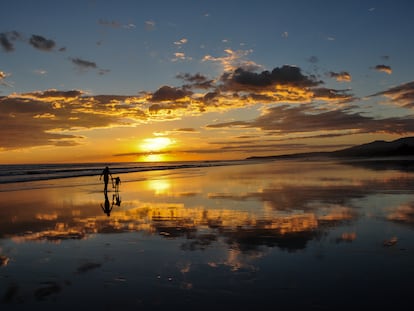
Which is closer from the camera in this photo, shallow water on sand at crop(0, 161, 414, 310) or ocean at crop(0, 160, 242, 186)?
shallow water on sand at crop(0, 161, 414, 310)

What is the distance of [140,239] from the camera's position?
→ 1284cm

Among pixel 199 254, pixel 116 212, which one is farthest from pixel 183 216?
pixel 199 254

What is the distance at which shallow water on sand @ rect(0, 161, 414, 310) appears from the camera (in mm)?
7402

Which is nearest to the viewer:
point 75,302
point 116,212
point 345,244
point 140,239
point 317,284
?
point 75,302

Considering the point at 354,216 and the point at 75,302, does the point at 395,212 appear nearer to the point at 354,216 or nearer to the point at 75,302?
the point at 354,216

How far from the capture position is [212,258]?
1011cm

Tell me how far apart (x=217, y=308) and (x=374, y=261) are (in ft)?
16.0

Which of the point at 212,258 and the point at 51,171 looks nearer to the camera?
the point at 212,258

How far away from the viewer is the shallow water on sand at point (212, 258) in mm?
7402

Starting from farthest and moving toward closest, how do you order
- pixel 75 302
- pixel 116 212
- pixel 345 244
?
1. pixel 116 212
2. pixel 345 244
3. pixel 75 302

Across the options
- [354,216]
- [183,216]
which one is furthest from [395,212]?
[183,216]

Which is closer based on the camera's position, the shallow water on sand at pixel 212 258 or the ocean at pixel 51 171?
the shallow water on sand at pixel 212 258

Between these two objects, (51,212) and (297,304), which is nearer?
(297,304)

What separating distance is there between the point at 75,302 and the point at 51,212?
45.8 feet
